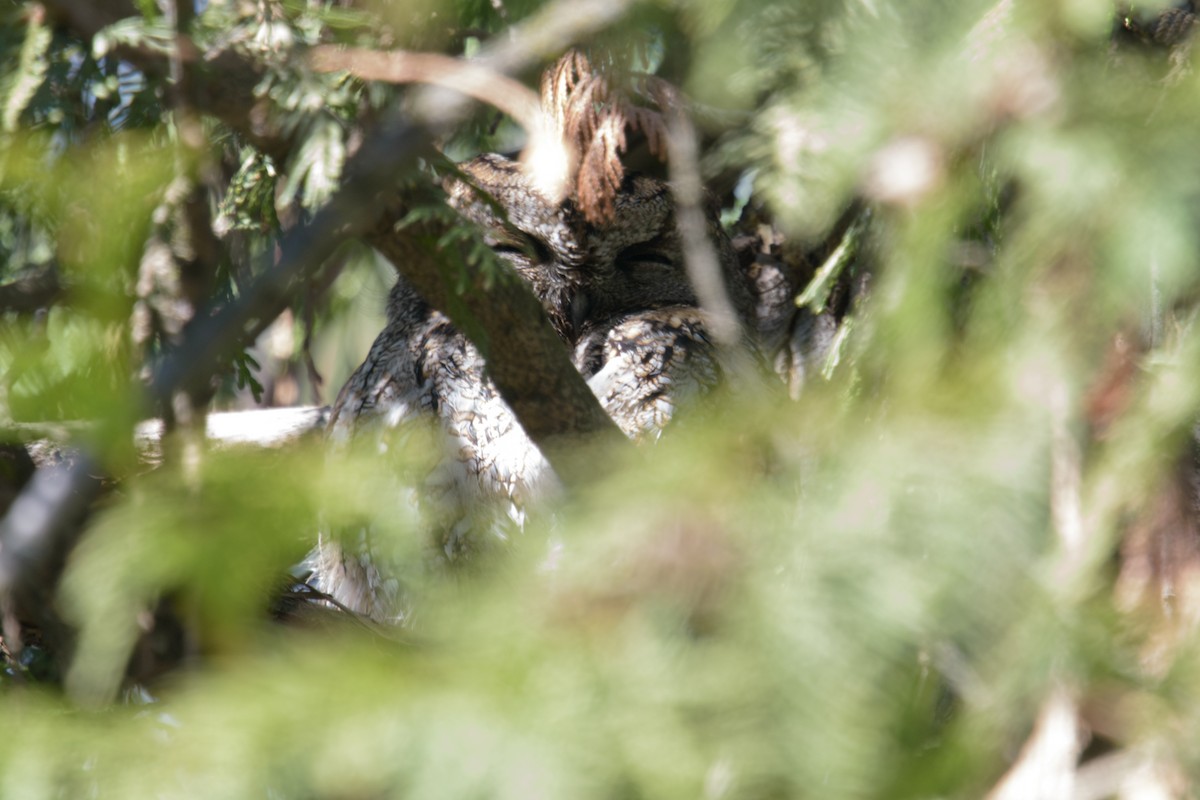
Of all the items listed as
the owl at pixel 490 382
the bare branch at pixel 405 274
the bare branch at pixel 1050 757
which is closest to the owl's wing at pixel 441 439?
the owl at pixel 490 382

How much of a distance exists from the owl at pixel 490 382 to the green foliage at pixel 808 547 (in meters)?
1.15

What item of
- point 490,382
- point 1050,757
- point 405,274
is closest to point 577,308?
point 490,382

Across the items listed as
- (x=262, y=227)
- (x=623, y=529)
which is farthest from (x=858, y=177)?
(x=262, y=227)

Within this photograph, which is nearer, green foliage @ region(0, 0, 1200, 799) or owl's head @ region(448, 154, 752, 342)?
green foliage @ region(0, 0, 1200, 799)

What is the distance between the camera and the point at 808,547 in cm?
94

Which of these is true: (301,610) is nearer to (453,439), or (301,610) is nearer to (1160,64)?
(453,439)

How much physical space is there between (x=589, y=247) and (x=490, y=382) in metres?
0.56

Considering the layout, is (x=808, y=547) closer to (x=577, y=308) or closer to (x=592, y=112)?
(x=592, y=112)

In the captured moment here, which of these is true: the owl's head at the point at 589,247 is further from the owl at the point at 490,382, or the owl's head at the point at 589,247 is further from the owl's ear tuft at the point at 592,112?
the owl's ear tuft at the point at 592,112

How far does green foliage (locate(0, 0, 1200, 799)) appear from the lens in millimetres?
905

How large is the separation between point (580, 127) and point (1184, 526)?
4.76 ft

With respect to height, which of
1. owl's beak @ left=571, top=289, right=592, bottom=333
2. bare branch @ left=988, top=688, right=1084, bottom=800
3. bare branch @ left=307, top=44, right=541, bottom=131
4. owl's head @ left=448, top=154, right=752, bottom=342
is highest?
bare branch @ left=307, top=44, right=541, bottom=131

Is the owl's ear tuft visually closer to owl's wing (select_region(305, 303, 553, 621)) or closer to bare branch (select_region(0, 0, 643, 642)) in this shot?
owl's wing (select_region(305, 303, 553, 621))

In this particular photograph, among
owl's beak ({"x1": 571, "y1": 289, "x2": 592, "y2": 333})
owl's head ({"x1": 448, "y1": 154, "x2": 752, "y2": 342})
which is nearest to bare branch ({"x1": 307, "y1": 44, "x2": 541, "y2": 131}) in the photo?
owl's head ({"x1": 448, "y1": 154, "x2": 752, "y2": 342})
